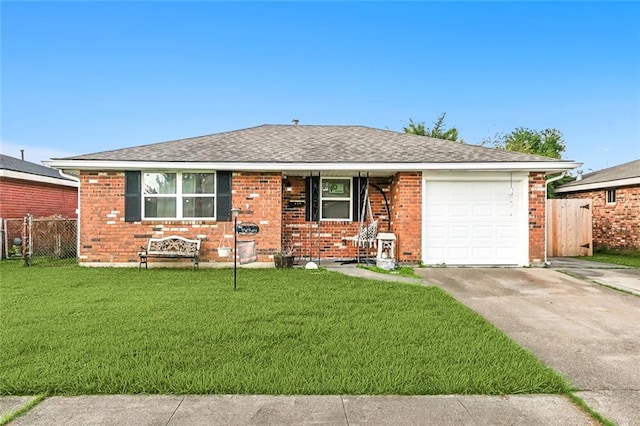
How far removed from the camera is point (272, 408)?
2797mm

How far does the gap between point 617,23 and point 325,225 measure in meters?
13.1

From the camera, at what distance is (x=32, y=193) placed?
14.8m

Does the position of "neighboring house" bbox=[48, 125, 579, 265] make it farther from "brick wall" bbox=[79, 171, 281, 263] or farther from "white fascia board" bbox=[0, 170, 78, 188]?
"white fascia board" bbox=[0, 170, 78, 188]

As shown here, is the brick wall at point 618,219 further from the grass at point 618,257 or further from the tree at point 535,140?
the tree at point 535,140

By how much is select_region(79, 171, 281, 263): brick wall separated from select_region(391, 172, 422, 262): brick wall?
10.3 feet

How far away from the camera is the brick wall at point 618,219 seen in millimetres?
13453

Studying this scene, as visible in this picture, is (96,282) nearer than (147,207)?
Yes

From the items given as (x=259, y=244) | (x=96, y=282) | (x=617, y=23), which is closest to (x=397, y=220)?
(x=259, y=244)

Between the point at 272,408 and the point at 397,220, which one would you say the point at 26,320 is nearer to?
the point at 272,408

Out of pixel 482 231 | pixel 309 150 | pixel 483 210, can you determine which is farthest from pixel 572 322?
pixel 309 150

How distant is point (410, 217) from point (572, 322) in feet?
16.4

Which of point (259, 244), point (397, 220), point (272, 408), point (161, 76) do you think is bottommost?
point (272, 408)

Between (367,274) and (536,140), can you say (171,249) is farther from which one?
(536,140)

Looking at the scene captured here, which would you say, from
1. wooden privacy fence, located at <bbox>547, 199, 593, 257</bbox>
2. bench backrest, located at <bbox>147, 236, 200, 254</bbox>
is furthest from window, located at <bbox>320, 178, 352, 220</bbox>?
wooden privacy fence, located at <bbox>547, 199, 593, 257</bbox>
